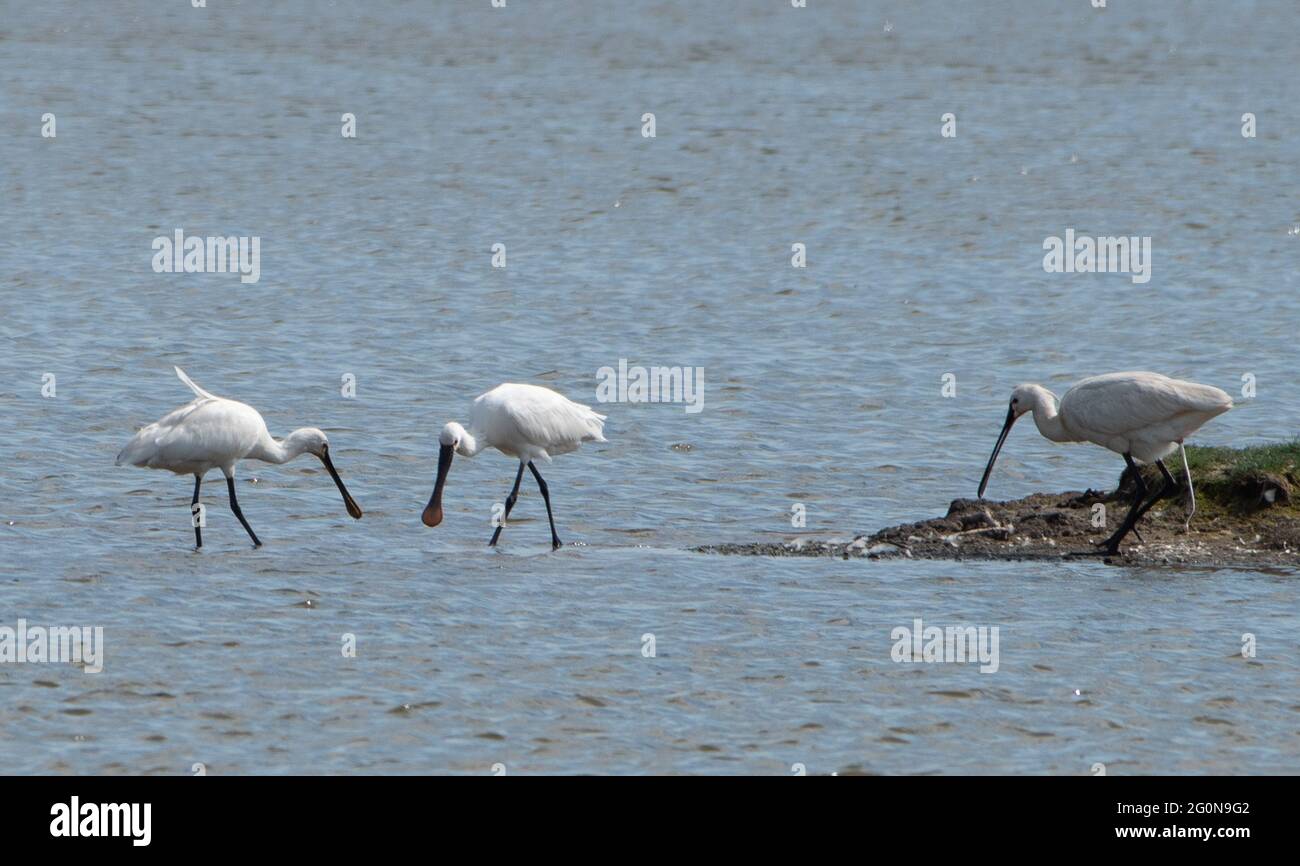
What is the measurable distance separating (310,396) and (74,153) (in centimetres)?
1610

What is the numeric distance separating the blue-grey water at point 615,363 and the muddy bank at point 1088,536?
0.29 metres

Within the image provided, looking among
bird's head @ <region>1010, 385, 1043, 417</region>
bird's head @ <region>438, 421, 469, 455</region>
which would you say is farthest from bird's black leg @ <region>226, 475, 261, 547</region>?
bird's head @ <region>1010, 385, 1043, 417</region>

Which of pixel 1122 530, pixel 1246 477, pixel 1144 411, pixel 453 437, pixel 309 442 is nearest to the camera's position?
pixel 1122 530

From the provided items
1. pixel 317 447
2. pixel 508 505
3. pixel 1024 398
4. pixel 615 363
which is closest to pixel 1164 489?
pixel 1024 398

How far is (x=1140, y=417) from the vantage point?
13242mm

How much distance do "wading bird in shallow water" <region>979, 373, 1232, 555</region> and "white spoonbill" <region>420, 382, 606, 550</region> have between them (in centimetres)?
343

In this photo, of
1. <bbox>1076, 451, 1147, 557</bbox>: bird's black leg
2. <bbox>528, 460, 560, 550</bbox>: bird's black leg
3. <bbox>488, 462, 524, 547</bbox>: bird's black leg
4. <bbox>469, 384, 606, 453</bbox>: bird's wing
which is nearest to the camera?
<bbox>1076, 451, 1147, 557</bbox>: bird's black leg

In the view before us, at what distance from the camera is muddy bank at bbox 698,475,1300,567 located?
13.1 meters

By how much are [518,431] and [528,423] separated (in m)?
0.09

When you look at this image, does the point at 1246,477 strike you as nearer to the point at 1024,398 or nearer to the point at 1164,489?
the point at 1164,489

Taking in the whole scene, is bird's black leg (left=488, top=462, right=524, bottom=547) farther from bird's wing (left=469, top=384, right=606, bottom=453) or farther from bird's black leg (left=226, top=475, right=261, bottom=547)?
bird's black leg (left=226, top=475, right=261, bottom=547)

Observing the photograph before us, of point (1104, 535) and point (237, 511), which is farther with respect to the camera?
point (237, 511)
